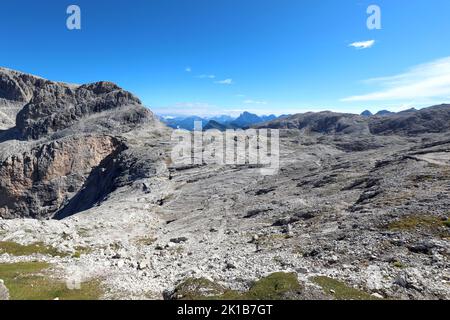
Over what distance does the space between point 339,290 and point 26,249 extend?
39246 mm

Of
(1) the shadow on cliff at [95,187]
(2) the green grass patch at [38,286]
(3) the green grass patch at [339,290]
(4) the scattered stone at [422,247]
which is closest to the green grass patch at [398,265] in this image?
(4) the scattered stone at [422,247]

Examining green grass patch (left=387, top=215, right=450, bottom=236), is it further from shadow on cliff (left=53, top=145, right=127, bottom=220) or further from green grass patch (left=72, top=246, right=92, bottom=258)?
shadow on cliff (left=53, top=145, right=127, bottom=220)

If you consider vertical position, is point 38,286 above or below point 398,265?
below

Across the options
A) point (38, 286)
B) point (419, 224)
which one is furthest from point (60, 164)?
point (419, 224)

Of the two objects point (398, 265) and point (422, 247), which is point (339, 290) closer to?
point (398, 265)

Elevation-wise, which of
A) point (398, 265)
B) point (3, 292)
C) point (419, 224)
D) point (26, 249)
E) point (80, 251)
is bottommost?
point (80, 251)

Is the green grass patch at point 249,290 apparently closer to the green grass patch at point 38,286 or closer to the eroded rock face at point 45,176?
the green grass patch at point 38,286

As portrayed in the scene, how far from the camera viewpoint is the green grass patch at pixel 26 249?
41.0m

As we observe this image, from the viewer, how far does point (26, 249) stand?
41.9 m

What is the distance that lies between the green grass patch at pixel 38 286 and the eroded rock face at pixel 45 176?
112 metres

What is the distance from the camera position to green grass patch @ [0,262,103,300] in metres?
26.5

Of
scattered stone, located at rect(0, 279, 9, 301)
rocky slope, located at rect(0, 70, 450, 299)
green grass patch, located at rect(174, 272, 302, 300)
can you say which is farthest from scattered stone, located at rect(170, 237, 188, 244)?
scattered stone, located at rect(0, 279, 9, 301)

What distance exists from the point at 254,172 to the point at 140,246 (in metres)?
62.9
